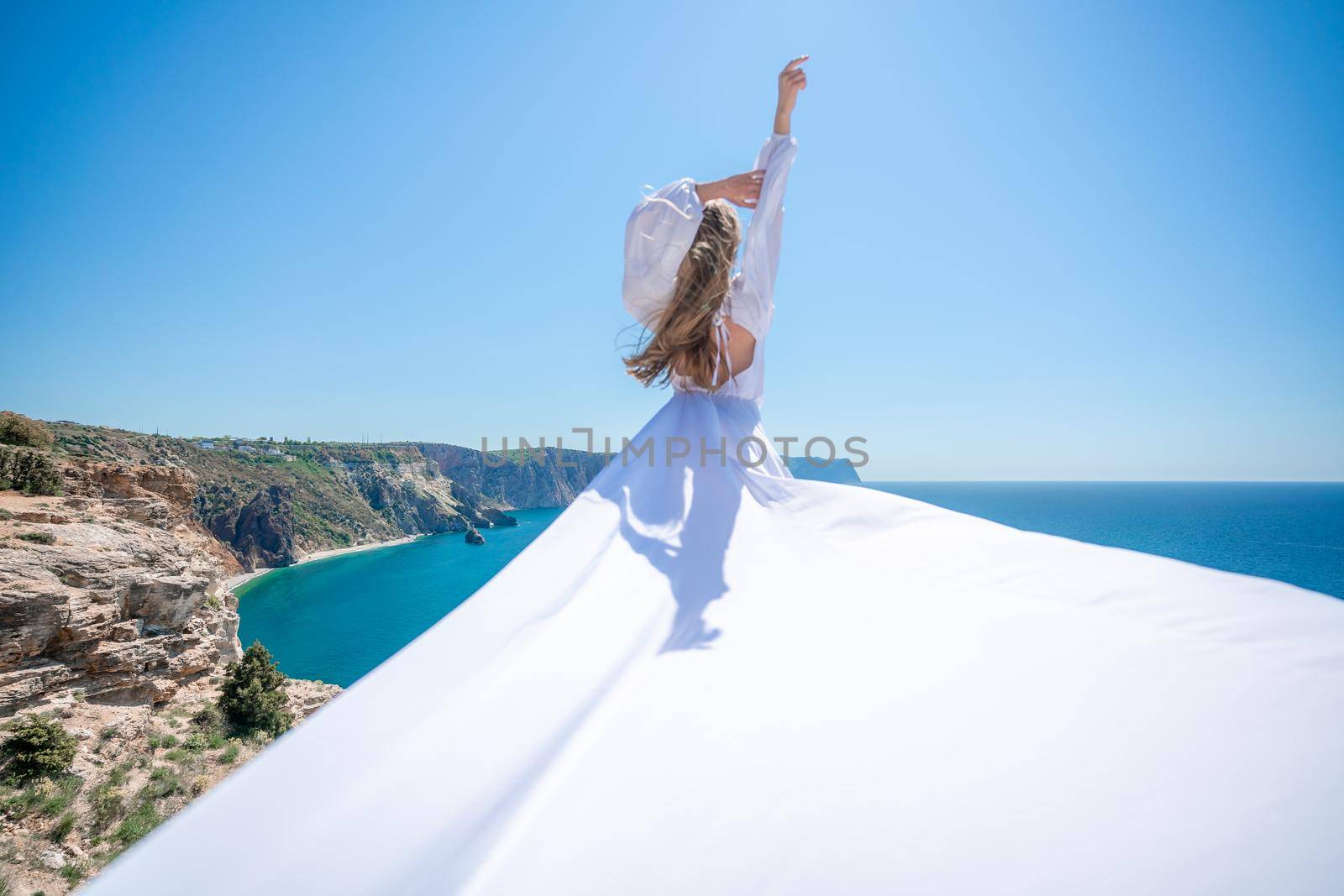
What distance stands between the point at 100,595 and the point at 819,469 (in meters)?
19.7

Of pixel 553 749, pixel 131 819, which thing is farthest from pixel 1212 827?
pixel 131 819

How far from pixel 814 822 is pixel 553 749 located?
1.28 feet

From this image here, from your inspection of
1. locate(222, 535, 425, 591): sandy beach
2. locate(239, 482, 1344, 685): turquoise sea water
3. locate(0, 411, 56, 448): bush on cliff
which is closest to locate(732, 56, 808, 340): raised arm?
locate(239, 482, 1344, 685): turquoise sea water

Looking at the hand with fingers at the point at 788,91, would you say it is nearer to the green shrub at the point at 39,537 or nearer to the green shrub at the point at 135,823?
the green shrub at the point at 135,823

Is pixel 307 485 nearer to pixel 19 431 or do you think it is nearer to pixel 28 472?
pixel 19 431

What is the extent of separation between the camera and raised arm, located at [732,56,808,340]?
192 cm

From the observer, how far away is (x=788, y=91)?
1942 millimetres

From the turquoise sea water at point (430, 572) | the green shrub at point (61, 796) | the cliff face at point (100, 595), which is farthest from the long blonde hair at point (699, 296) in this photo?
the turquoise sea water at point (430, 572)

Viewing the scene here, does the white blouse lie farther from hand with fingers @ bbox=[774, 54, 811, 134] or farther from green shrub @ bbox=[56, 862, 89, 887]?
green shrub @ bbox=[56, 862, 89, 887]

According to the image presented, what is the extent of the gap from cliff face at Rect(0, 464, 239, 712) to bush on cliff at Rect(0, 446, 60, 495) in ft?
2.18

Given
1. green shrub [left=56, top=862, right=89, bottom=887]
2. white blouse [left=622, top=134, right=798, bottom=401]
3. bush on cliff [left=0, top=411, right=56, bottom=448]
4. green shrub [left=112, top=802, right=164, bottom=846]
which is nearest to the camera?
white blouse [left=622, top=134, right=798, bottom=401]

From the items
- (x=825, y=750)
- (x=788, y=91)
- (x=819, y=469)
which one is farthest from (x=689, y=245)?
(x=825, y=750)

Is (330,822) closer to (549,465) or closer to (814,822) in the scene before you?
(814,822)

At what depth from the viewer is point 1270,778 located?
646mm
